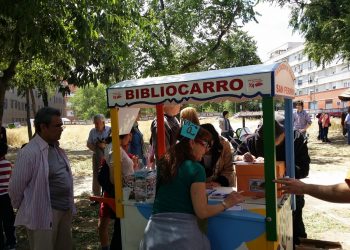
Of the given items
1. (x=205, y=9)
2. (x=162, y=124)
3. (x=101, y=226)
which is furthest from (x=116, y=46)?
(x=205, y=9)

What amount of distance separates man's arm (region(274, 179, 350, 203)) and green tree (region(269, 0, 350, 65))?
1606 centimetres

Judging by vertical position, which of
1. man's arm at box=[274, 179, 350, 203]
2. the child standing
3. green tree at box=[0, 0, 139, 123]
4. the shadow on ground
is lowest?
the shadow on ground

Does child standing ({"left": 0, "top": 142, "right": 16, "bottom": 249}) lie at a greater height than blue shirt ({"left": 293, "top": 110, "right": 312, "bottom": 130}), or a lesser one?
lesser

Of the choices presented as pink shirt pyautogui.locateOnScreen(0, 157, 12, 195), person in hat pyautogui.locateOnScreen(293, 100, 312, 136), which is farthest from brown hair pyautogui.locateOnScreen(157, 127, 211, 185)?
person in hat pyautogui.locateOnScreen(293, 100, 312, 136)

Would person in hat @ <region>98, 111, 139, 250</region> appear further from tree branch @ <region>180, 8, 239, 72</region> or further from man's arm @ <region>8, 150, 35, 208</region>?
tree branch @ <region>180, 8, 239, 72</region>

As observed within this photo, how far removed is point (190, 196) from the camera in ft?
9.12

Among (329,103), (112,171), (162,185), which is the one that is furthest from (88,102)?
(162,185)

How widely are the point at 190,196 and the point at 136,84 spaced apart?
1348 mm

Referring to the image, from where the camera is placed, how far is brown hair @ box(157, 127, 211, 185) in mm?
2801

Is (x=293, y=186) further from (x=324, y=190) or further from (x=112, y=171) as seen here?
(x=112, y=171)

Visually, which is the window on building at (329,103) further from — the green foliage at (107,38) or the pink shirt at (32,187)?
the pink shirt at (32,187)

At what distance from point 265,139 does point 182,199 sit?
81 centimetres

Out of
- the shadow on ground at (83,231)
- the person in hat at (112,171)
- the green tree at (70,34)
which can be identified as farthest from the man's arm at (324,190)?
the green tree at (70,34)

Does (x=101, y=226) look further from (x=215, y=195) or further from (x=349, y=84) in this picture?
(x=349, y=84)
